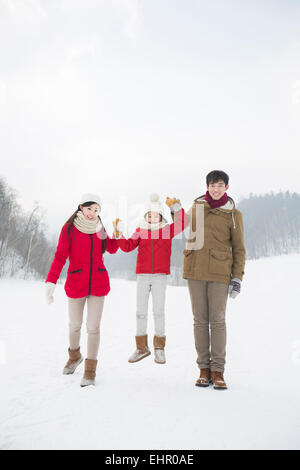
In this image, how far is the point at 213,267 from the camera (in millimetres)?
3631

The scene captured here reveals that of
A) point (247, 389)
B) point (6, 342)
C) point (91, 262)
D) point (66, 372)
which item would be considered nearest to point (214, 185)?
point (91, 262)

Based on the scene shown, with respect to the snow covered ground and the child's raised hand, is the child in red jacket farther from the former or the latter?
the snow covered ground

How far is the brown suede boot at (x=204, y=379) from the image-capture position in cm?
346

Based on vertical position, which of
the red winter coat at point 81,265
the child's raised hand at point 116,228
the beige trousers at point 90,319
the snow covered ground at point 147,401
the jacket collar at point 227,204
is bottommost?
the snow covered ground at point 147,401

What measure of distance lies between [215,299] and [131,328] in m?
4.69

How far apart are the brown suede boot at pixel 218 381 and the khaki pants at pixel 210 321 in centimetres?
4

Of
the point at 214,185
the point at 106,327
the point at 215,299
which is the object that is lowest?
the point at 106,327

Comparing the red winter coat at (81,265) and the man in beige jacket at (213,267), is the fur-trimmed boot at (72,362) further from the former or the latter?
the man in beige jacket at (213,267)

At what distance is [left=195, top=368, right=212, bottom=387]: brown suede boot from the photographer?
346cm

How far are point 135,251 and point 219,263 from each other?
6866 centimetres

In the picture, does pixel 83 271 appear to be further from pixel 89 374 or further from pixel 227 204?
pixel 227 204

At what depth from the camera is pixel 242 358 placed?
4887 millimetres

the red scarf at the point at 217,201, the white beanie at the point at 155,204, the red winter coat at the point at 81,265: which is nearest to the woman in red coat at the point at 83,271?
the red winter coat at the point at 81,265
